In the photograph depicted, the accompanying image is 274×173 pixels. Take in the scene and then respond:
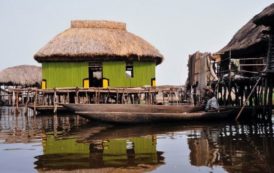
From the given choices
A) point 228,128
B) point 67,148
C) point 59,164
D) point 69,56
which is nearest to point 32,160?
point 59,164

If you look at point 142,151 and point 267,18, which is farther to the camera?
point 267,18

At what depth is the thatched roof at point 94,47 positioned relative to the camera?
24.5 meters

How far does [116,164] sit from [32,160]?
1.80 m

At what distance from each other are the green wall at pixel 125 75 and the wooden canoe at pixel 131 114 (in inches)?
376

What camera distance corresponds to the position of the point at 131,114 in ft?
48.0

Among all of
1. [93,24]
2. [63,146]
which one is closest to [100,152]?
[63,146]

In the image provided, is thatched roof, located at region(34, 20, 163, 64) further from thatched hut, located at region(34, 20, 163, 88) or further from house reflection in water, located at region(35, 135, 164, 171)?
house reflection in water, located at region(35, 135, 164, 171)

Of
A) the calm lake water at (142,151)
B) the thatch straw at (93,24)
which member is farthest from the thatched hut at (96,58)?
the calm lake water at (142,151)

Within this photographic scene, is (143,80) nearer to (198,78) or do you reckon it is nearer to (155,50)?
(155,50)

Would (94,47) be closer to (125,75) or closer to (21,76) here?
(125,75)

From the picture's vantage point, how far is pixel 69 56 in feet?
80.4

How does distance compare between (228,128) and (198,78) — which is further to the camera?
(198,78)

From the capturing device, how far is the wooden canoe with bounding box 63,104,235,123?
14414mm

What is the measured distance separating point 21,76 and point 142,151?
3154 cm
